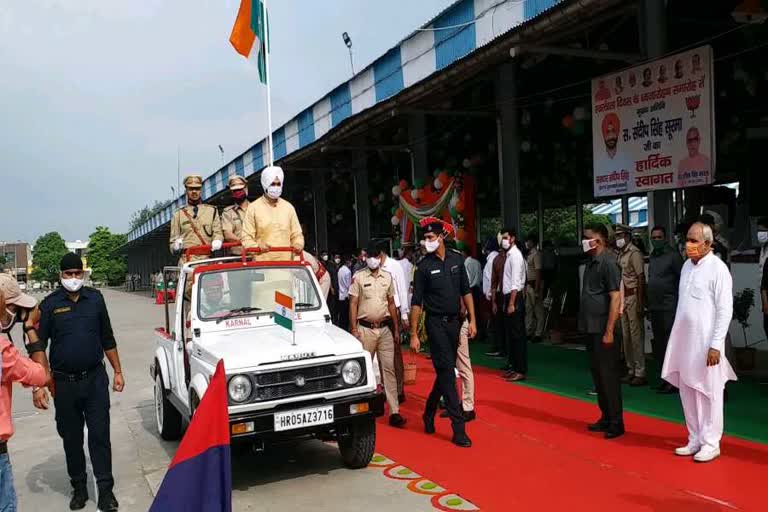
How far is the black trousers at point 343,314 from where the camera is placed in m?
14.2

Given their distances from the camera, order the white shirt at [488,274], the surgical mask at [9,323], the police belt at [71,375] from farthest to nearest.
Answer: the white shirt at [488,274] < the police belt at [71,375] < the surgical mask at [9,323]

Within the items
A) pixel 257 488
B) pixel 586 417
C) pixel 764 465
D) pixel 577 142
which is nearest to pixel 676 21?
pixel 577 142

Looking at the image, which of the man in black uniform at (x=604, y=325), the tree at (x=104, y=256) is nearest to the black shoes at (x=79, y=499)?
the man in black uniform at (x=604, y=325)

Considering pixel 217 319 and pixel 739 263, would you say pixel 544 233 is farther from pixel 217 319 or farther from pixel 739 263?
pixel 217 319

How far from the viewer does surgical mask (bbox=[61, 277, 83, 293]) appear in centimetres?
528

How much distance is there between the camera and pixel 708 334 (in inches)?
219

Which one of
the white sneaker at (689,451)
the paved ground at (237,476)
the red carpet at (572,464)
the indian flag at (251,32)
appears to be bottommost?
the paved ground at (237,476)

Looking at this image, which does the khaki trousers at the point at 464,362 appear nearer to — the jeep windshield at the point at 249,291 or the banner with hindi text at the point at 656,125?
the jeep windshield at the point at 249,291

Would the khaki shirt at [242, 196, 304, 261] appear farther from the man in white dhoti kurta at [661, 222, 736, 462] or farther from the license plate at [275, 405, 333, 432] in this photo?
the man in white dhoti kurta at [661, 222, 736, 462]

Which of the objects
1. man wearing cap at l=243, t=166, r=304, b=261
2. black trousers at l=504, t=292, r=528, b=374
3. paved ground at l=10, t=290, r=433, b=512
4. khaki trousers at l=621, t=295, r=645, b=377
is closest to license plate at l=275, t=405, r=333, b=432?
paved ground at l=10, t=290, r=433, b=512

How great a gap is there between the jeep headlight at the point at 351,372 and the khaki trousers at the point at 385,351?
1.66 meters

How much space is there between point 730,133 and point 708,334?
7.85m

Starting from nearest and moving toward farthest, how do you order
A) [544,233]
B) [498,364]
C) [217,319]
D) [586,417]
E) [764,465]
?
[764,465]
[217,319]
[586,417]
[498,364]
[544,233]

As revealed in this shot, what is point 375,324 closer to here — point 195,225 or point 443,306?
point 443,306
